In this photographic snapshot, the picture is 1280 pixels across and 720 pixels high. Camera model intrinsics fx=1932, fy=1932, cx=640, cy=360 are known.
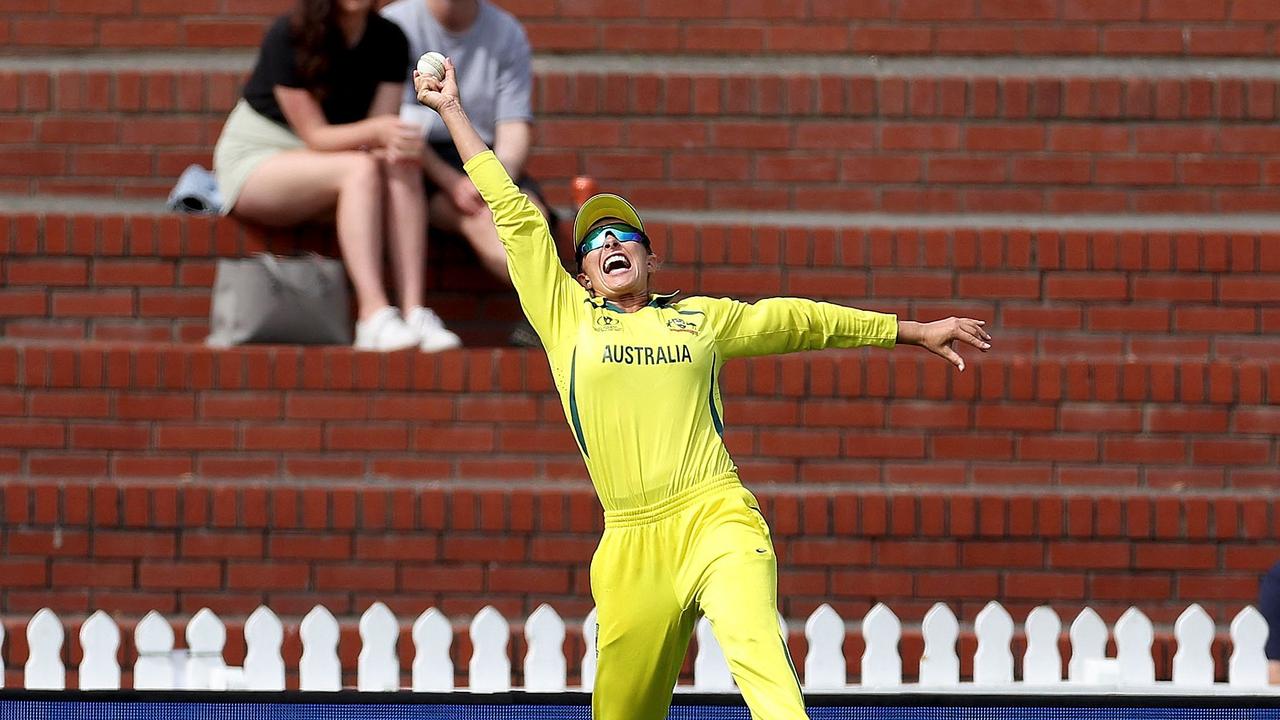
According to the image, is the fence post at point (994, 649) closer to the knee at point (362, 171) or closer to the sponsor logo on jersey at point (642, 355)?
the sponsor logo on jersey at point (642, 355)

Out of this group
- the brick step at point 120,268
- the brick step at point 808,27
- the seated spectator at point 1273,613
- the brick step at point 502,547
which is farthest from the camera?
the brick step at point 808,27

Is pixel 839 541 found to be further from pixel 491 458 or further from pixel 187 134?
pixel 187 134

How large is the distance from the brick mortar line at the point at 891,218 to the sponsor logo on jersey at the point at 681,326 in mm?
2941

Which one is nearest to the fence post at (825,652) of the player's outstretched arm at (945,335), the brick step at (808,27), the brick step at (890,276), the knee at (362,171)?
the brick step at (890,276)

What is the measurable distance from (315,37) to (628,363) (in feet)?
9.70

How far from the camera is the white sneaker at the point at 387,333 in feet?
23.7

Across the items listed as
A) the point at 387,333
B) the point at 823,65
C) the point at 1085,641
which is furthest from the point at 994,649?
the point at 823,65

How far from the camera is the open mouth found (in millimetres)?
4898

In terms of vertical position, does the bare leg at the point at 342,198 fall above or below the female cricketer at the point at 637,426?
above

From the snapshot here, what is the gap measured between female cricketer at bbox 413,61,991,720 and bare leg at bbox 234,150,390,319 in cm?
232

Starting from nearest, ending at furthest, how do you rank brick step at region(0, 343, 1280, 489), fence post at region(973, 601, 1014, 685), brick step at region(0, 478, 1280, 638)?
fence post at region(973, 601, 1014, 685) < brick step at region(0, 478, 1280, 638) < brick step at region(0, 343, 1280, 489)

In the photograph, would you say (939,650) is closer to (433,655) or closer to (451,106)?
(433,655)

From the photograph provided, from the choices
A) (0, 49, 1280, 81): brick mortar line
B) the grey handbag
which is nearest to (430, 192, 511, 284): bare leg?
the grey handbag

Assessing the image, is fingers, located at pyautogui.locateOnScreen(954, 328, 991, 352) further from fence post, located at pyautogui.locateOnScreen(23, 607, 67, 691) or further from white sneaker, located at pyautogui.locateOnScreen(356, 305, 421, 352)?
fence post, located at pyautogui.locateOnScreen(23, 607, 67, 691)
